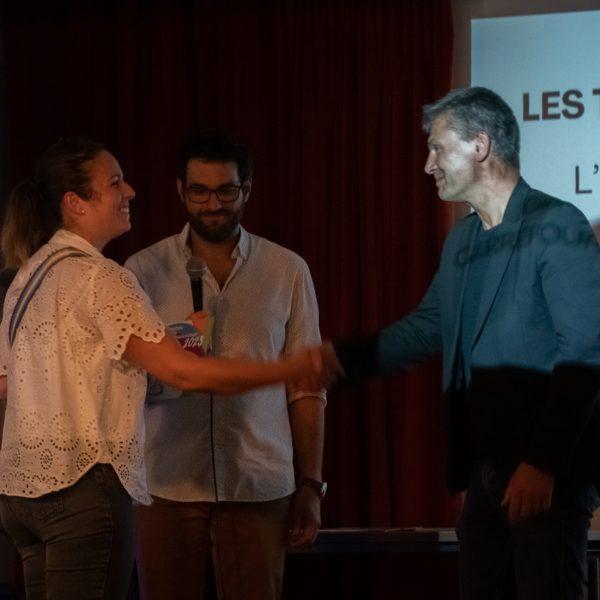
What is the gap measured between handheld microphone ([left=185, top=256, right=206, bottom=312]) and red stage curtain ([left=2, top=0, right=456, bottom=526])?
141cm

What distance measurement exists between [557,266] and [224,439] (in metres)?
1.17

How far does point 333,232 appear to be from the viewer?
4.62m

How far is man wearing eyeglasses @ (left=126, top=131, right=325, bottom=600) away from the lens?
3133 millimetres

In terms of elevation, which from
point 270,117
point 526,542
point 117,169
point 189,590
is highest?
point 270,117

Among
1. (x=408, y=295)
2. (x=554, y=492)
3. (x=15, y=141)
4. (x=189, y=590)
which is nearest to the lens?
(x=554, y=492)

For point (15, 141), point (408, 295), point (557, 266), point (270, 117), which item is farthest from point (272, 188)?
point (557, 266)

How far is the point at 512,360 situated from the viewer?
8.29ft

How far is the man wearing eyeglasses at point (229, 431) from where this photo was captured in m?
3.13

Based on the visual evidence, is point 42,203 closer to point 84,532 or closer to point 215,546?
point 84,532

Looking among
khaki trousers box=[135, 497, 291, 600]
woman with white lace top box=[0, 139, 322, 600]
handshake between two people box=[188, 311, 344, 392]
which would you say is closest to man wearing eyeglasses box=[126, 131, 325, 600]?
khaki trousers box=[135, 497, 291, 600]

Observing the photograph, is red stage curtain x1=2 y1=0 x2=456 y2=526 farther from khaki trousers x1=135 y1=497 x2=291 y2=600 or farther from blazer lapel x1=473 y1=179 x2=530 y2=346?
A: blazer lapel x1=473 y1=179 x2=530 y2=346

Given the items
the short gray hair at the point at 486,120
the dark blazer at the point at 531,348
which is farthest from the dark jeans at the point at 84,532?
the short gray hair at the point at 486,120

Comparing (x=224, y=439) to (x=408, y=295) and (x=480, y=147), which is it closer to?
(x=480, y=147)

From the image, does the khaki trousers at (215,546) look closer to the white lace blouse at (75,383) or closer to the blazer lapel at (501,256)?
the white lace blouse at (75,383)
